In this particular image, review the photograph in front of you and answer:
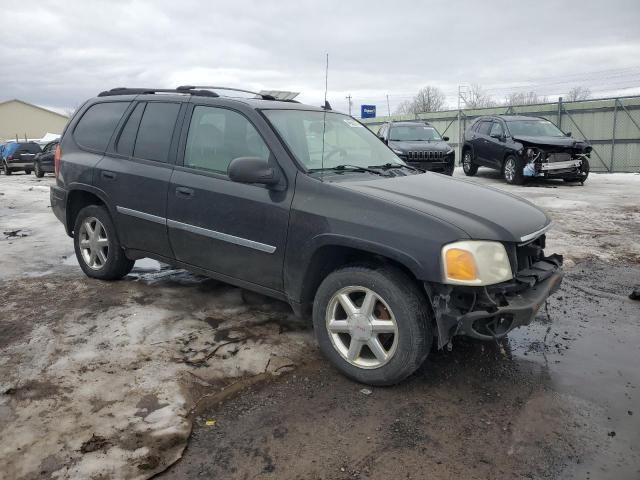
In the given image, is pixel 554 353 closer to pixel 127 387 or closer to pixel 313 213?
pixel 313 213

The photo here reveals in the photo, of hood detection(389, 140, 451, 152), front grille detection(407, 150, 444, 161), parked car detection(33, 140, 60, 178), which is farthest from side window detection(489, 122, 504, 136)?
parked car detection(33, 140, 60, 178)

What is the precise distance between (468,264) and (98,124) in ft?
12.7

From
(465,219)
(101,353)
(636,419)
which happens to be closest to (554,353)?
(636,419)

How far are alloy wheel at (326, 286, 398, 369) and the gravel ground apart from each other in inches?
8.0

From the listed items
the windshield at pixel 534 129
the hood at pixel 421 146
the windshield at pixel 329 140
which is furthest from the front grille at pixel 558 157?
the windshield at pixel 329 140

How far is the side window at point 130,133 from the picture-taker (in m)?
4.68

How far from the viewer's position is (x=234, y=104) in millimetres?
4047

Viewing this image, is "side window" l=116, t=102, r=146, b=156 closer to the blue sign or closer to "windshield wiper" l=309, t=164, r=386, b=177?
"windshield wiper" l=309, t=164, r=386, b=177

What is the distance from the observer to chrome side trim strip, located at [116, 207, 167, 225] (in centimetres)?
432

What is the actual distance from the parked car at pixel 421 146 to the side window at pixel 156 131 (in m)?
8.67

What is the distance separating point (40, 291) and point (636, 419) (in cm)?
492

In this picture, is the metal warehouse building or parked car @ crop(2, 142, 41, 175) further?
the metal warehouse building

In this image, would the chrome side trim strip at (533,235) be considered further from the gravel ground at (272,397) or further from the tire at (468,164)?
the tire at (468,164)

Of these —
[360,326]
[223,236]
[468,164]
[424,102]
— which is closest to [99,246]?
[223,236]
